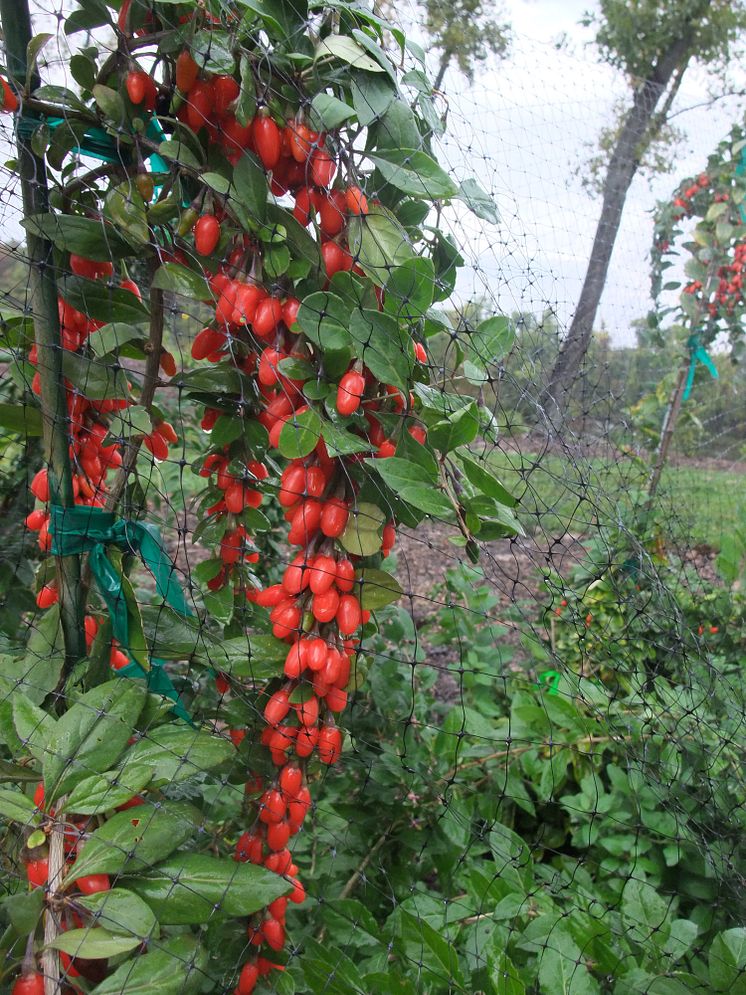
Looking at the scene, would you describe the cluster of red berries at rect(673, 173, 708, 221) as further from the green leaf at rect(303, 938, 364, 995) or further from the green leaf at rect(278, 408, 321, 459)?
the green leaf at rect(303, 938, 364, 995)

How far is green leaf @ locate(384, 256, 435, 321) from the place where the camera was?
0.59m

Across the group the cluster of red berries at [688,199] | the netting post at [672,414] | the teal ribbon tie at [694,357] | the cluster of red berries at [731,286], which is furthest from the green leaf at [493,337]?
the cluster of red berries at [688,199]

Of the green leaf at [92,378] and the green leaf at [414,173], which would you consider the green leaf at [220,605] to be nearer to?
the green leaf at [92,378]

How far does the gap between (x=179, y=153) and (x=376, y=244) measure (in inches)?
7.2

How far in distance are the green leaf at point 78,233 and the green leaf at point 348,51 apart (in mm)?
230

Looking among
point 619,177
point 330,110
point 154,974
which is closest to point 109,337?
point 330,110

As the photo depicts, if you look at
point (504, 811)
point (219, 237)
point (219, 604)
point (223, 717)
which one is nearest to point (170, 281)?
point (219, 237)

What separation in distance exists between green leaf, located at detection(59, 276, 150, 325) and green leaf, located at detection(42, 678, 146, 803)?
0.33 m

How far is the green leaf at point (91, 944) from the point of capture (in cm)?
50

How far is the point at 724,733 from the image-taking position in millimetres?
1063

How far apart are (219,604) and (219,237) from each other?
36cm

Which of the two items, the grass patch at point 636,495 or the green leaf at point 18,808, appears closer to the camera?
the green leaf at point 18,808

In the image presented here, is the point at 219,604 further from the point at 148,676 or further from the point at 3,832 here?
the point at 3,832

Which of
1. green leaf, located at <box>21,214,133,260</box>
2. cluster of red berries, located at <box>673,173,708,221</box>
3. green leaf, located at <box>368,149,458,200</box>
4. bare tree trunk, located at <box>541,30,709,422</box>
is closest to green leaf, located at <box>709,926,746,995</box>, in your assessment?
green leaf, located at <box>368,149,458,200</box>
